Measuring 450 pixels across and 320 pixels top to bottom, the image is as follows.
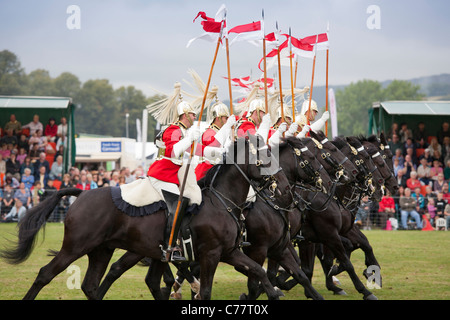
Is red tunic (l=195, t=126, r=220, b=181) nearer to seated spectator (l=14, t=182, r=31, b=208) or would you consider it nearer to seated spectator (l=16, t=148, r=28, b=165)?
seated spectator (l=14, t=182, r=31, b=208)

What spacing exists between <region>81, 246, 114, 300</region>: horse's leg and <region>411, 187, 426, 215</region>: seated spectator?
1318 centimetres

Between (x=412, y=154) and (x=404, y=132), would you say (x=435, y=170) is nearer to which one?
(x=412, y=154)

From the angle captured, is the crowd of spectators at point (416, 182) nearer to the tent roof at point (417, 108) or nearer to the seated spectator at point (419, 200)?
the seated spectator at point (419, 200)

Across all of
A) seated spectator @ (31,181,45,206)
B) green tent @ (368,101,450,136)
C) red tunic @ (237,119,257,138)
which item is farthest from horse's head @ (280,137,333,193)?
green tent @ (368,101,450,136)

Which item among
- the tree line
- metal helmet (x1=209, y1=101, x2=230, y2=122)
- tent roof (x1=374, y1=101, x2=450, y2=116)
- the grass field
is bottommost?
the grass field

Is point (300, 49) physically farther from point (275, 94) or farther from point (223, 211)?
point (223, 211)

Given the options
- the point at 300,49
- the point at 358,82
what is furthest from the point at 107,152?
the point at 358,82

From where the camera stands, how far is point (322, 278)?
11.7 m

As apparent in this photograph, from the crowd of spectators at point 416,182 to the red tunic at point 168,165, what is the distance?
37.0ft

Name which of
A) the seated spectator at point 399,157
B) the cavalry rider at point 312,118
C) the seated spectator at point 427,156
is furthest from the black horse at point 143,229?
the seated spectator at point 427,156

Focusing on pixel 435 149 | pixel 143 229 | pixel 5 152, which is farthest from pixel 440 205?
pixel 143 229

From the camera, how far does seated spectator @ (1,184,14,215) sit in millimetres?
19188

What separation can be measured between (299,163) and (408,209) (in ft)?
38.3
